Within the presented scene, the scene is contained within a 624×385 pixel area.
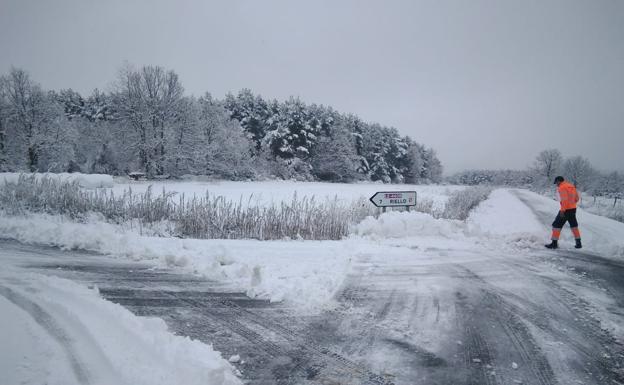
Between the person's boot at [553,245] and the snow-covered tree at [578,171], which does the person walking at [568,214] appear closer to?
the person's boot at [553,245]

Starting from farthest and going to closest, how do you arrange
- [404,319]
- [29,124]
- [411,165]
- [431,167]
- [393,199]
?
[431,167]
[411,165]
[29,124]
[393,199]
[404,319]

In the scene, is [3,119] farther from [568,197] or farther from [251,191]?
[568,197]

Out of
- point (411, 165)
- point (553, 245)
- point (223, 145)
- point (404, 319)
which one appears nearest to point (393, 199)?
point (553, 245)

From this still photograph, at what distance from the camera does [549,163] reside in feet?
274

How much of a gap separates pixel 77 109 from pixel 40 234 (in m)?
62.2

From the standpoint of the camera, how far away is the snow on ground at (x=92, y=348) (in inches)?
98.8

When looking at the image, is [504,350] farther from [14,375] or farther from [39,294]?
[39,294]

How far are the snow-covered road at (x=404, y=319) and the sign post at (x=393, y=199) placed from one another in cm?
357

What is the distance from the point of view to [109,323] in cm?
335

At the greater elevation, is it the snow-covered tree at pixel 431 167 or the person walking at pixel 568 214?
the snow-covered tree at pixel 431 167

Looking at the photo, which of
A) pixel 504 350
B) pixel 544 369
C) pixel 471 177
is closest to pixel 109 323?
pixel 504 350

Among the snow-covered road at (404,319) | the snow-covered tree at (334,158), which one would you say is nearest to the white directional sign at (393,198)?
the snow-covered road at (404,319)

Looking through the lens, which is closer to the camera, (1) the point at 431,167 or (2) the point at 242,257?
(2) the point at 242,257

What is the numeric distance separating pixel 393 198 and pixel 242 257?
5830 millimetres
